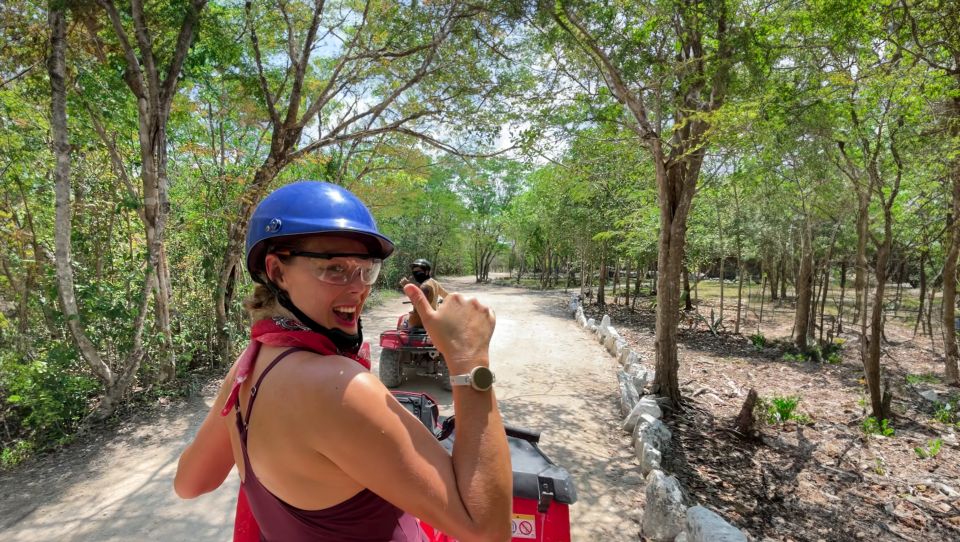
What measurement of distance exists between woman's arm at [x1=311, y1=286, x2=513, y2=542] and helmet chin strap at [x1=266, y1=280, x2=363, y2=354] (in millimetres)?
198

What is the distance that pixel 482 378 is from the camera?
1.02m

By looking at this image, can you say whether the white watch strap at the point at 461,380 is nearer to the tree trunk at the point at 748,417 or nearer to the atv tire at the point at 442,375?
the atv tire at the point at 442,375

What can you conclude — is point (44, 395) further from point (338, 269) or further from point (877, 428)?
point (877, 428)

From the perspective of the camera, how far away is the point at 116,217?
5.66 metres

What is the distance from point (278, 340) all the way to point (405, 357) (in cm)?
531

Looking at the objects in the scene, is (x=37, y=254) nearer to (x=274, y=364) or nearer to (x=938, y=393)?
(x=274, y=364)

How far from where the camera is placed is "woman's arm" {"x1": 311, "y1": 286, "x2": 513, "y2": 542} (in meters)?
0.85

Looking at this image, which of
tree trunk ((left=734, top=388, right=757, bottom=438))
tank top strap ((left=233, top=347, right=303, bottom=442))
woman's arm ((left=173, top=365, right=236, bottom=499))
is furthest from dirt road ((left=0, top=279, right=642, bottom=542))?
tank top strap ((left=233, top=347, right=303, bottom=442))

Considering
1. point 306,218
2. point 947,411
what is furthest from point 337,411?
point 947,411

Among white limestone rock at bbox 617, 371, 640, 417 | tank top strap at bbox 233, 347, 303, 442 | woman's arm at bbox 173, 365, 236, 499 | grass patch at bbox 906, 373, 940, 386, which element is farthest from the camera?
grass patch at bbox 906, 373, 940, 386

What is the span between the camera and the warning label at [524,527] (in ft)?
6.71

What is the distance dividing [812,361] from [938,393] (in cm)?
248

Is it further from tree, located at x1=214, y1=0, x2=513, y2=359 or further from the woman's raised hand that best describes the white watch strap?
tree, located at x1=214, y1=0, x2=513, y2=359

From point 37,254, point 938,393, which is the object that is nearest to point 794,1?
point 938,393
